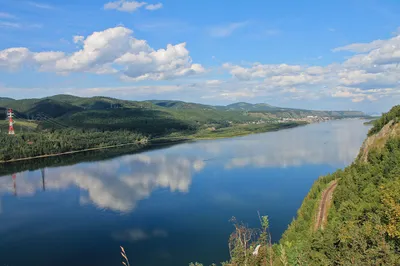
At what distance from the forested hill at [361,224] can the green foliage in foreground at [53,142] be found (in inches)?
2091

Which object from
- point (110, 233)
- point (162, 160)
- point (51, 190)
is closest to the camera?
point (110, 233)

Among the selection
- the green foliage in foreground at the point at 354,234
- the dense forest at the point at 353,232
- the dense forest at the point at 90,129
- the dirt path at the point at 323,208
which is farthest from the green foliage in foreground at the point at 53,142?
the green foliage in foreground at the point at 354,234

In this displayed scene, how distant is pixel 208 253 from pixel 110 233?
24.9ft

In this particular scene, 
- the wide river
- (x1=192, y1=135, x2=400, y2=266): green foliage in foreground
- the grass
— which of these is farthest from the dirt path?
the grass

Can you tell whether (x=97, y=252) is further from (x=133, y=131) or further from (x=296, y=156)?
(x=133, y=131)

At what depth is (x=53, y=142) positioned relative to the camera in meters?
64.9

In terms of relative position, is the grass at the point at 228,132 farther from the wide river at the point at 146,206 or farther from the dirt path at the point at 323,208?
the dirt path at the point at 323,208

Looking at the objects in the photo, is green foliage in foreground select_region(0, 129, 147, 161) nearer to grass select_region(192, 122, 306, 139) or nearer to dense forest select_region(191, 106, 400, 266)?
grass select_region(192, 122, 306, 139)

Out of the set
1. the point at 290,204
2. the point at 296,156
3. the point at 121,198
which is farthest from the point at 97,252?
the point at 296,156

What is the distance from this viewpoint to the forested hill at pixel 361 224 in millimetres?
8195

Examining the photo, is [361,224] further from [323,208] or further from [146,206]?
[146,206]

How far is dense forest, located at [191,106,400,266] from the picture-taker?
6414 millimetres

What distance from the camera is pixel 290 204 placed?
27844 mm

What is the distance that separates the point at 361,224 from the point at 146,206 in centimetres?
2034
